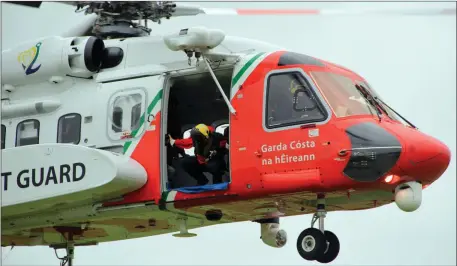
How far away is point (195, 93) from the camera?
1800cm

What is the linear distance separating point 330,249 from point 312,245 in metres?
0.27

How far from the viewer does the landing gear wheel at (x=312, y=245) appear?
16531 millimetres

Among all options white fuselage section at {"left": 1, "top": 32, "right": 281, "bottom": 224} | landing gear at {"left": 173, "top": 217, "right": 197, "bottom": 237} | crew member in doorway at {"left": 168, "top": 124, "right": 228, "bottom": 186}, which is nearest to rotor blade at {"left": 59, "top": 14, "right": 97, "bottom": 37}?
white fuselage section at {"left": 1, "top": 32, "right": 281, "bottom": 224}

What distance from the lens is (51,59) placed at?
59.9ft

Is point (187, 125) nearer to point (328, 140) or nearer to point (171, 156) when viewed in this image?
point (171, 156)

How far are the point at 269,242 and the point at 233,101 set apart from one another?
222 cm

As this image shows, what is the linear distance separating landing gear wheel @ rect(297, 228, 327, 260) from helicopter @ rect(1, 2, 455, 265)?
2cm

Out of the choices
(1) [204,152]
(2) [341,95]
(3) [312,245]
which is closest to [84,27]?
(1) [204,152]

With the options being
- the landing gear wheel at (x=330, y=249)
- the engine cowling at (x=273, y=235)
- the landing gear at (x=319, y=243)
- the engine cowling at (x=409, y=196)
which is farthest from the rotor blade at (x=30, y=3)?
the engine cowling at (x=409, y=196)

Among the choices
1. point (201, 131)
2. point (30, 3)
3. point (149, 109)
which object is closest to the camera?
point (201, 131)

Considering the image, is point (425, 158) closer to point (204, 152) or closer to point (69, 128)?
point (204, 152)

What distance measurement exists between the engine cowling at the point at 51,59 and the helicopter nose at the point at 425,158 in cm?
438

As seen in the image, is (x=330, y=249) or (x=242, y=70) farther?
(x=242, y=70)

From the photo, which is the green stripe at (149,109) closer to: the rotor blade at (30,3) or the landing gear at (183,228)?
the landing gear at (183,228)
